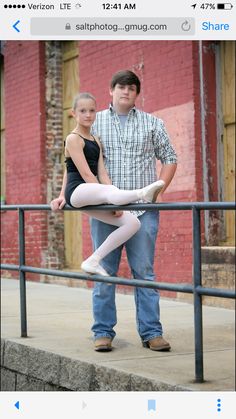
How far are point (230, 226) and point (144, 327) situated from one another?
2.98 m

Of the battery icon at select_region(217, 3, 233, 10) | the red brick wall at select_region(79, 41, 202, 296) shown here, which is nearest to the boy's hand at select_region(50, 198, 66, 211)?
the battery icon at select_region(217, 3, 233, 10)

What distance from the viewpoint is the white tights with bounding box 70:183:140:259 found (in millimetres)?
4531

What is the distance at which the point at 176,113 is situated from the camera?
8016mm

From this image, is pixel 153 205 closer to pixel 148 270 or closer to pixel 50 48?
pixel 148 270

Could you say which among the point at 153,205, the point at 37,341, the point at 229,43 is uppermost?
the point at 229,43

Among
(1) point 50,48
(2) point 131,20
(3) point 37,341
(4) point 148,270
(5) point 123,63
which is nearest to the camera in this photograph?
(2) point 131,20

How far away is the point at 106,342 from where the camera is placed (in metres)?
4.96

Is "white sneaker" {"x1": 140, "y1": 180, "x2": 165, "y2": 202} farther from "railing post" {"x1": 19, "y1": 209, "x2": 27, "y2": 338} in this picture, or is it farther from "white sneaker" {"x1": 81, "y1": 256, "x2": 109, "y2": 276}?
"railing post" {"x1": 19, "y1": 209, "x2": 27, "y2": 338}

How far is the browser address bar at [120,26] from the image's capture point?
4.03m

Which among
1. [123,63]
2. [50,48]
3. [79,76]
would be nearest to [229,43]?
[123,63]

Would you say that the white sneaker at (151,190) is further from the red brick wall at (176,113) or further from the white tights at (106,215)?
the red brick wall at (176,113)

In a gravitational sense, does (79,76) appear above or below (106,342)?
above

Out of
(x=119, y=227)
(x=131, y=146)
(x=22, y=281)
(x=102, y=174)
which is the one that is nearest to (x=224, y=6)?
(x=131, y=146)

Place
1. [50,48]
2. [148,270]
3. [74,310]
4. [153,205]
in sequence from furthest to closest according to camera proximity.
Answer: [50,48], [74,310], [148,270], [153,205]
